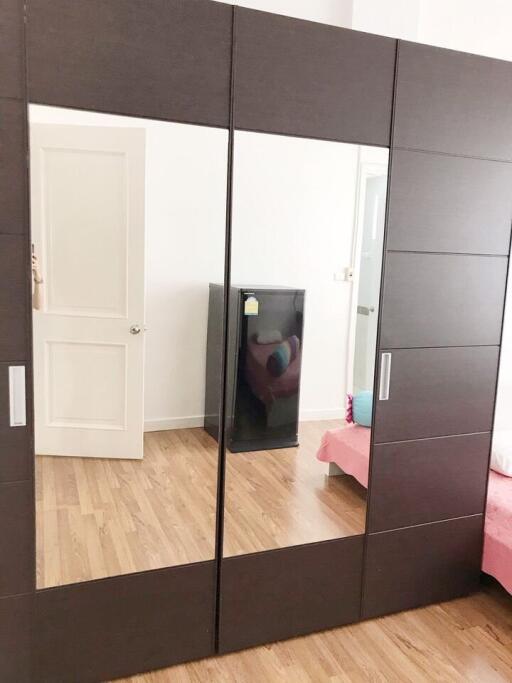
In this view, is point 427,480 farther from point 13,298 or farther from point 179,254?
point 13,298

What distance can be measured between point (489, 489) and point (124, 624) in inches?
68.1

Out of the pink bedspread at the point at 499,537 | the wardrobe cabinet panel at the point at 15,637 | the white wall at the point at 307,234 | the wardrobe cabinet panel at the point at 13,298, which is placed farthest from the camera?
the pink bedspread at the point at 499,537

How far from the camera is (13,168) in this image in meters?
1.71

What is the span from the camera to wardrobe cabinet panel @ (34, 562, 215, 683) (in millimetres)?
1956

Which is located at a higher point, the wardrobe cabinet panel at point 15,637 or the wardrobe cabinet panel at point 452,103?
the wardrobe cabinet panel at point 452,103

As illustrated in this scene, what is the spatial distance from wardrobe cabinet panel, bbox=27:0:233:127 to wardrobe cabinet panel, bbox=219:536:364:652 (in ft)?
5.12

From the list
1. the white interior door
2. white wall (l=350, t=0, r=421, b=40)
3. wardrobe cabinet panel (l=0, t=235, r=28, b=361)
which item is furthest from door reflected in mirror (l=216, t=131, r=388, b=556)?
white wall (l=350, t=0, r=421, b=40)

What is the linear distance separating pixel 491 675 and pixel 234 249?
70.5 inches

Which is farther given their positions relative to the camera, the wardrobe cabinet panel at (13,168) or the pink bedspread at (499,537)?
the pink bedspread at (499,537)

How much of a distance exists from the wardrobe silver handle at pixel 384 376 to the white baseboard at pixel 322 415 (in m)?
0.17

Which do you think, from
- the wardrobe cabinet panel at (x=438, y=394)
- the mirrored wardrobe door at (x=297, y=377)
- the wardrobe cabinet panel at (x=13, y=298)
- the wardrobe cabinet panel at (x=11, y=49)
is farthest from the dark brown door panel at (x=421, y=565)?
the wardrobe cabinet panel at (x=11, y=49)

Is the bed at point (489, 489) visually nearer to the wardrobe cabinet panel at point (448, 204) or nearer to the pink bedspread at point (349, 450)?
the pink bedspread at point (349, 450)

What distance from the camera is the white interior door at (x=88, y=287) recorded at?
1784 millimetres

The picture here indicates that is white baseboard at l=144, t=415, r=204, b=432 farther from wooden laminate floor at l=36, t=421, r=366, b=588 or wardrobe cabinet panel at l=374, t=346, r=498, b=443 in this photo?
wardrobe cabinet panel at l=374, t=346, r=498, b=443
